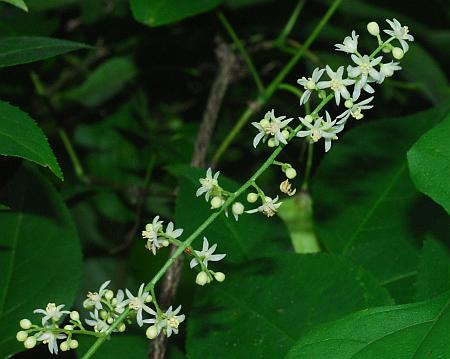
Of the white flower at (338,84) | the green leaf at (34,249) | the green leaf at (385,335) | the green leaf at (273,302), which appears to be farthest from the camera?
the green leaf at (34,249)

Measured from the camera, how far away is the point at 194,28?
7.52 feet

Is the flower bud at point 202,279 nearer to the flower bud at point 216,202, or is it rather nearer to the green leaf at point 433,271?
the flower bud at point 216,202

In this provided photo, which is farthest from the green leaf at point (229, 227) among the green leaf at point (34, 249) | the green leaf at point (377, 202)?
the green leaf at point (34, 249)

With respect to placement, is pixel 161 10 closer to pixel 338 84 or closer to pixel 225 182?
pixel 225 182

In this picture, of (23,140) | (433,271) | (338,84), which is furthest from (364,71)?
(23,140)

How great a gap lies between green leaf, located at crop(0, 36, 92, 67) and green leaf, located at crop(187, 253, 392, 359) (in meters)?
0.50

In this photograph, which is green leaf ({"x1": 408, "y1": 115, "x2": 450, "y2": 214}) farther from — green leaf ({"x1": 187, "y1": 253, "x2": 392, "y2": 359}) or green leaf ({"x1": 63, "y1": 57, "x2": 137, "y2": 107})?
green leaf ({"x1": 63, "y1": 57, "x2": 137, "y2": 107})

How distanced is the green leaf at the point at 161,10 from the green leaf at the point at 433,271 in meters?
0.67

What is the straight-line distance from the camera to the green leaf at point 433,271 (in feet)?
4.57

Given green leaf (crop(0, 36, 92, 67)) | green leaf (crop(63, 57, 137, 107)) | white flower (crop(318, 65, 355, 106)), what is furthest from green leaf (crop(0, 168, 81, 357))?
green leaf (crop(63, 57, 137, 107))

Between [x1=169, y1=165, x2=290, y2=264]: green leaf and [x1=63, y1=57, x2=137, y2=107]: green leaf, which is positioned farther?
[x1=63, y1=57, x2=137, y2=107]: green leaf

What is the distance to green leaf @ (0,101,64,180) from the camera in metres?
1.22

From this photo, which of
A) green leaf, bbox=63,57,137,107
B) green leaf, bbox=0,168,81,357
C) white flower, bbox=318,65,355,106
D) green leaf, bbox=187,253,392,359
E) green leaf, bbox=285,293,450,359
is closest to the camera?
green leaf, bbox=285,293,450,359

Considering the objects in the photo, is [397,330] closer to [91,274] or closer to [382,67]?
[382,67]
